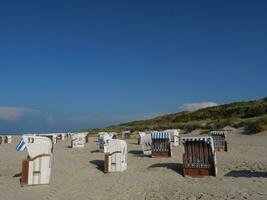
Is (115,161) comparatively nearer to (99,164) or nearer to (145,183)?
(99,164)

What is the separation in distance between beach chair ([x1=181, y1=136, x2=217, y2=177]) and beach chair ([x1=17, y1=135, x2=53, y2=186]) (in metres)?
4.54

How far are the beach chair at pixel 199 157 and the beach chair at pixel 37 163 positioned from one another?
14.9 feet

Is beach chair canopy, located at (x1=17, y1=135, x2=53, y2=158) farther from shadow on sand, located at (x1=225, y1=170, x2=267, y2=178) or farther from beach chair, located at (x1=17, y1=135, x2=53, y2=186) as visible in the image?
shadow on sand, located at (x1=225, y1=170, x2=267, y2=178)

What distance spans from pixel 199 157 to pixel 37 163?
528 cm

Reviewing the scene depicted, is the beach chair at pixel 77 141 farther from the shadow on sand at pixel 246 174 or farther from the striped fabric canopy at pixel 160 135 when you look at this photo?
the shadow on sand at pixel 246 174

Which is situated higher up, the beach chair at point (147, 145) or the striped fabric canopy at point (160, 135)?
the striped fabric canopy at point (160, 135)

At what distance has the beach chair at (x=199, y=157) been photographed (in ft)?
39.0

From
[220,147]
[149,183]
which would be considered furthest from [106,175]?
[220,147]

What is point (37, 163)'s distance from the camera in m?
11.2

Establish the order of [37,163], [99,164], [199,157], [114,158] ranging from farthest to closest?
[99,164], [114,158], [199,157], [37,163]

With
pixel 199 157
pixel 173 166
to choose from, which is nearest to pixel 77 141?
pixel 173 166

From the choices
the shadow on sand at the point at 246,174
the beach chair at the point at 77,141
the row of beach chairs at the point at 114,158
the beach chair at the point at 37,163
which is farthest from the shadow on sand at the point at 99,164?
the beach chair at the point at 77,141

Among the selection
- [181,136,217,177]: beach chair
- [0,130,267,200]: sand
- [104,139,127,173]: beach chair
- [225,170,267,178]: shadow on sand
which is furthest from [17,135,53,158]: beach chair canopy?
[225,170,267,178]: shadow on sand

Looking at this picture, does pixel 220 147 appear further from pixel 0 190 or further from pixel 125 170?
pixel 0 190
